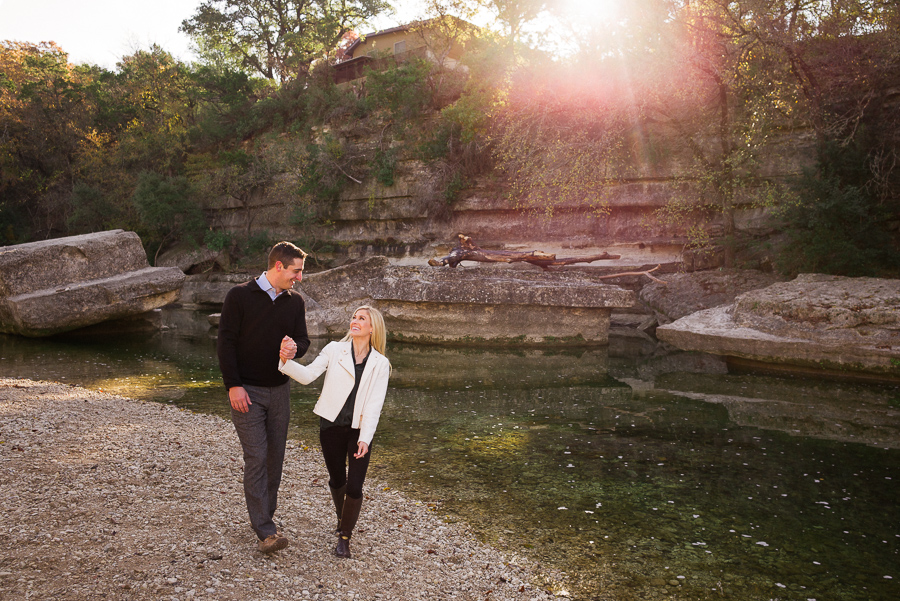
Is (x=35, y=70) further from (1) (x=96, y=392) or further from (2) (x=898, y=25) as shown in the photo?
(2) (x=898, y=25)

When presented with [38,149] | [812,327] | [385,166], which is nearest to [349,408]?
[812,327]

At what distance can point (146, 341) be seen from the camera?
1562 centimetres

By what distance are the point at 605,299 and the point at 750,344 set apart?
3.34m

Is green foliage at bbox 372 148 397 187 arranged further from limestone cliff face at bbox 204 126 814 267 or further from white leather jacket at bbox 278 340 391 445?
white leather jacket at bbox 278 340 391 445

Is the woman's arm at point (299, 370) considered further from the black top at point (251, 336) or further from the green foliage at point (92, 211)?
the green foliage at point (92, 211)

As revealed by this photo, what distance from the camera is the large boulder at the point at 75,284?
48.0 feet

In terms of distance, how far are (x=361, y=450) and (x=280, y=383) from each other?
2.33 feet

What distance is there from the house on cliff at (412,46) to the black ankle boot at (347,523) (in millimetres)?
24219

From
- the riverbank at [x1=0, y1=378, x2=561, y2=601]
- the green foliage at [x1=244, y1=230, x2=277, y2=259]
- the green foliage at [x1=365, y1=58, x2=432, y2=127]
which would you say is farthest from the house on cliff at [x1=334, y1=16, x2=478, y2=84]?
the riverbank at [x1=0, y1=378, x2=561, y2=601]

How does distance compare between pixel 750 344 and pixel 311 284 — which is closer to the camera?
pixel 750 344

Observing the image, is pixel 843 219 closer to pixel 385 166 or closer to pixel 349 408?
pixel 349 408

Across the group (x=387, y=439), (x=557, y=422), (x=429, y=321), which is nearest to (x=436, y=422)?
(x=387, y=439)

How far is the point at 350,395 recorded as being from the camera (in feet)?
12.7

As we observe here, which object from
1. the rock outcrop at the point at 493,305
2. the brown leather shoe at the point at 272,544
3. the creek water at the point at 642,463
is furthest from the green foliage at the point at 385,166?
the brown leather shoe at the point at 272,544
